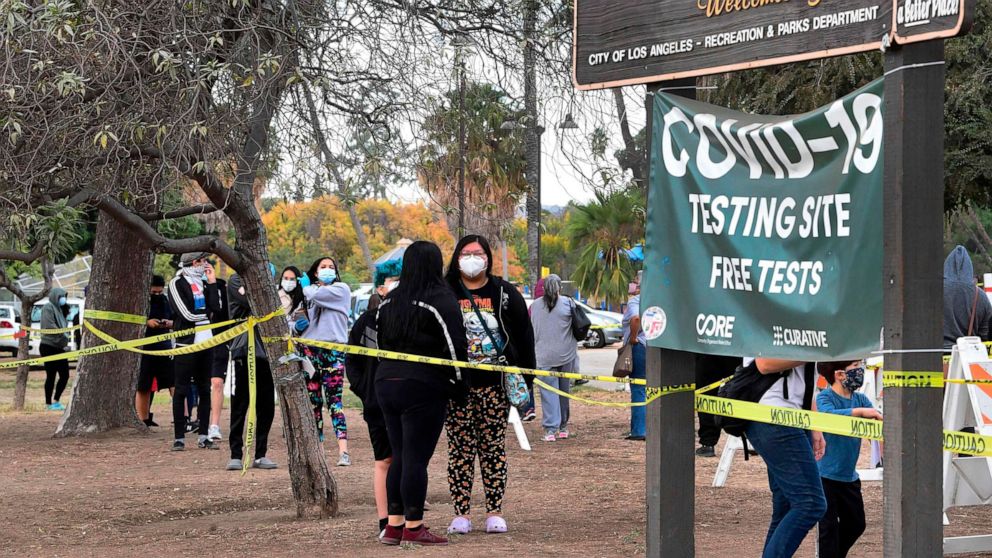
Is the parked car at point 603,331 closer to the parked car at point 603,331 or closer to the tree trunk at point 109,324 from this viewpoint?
the parked car at point 603,331

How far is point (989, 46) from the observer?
13.8 meters

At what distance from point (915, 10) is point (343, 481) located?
7303 mm

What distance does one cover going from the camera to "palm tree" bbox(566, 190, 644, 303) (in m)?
45.2

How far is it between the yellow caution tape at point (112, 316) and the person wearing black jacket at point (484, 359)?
752cm

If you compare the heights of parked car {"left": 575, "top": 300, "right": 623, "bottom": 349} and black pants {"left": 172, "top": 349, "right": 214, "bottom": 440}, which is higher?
parked car {"left": 575, "top": 300, "right": 623, "bottom": 349}

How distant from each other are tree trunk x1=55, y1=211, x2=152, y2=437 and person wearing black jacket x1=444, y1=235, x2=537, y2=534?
7.56 m

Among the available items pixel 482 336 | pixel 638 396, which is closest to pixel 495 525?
pixel 482 336

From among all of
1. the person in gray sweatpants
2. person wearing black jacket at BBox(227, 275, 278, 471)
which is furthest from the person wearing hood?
the person in gray sweatpants

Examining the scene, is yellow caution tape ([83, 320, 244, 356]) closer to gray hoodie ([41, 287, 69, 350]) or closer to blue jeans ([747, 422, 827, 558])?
gray hoodie ([41, 287, 69, 350])

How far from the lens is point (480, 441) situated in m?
7.88

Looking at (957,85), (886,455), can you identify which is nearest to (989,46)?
(957,85)

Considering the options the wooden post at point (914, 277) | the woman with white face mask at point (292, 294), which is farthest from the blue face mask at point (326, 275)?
the wooden post at point (914, 277)

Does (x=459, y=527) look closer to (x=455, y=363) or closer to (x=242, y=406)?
(x=455, y=363)

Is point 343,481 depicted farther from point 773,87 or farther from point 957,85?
point 957,85
